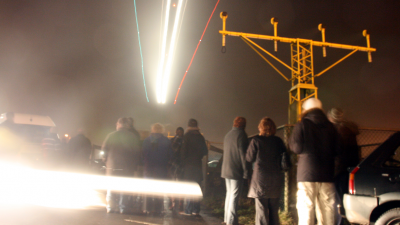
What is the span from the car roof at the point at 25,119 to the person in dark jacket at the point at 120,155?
664 centimetres

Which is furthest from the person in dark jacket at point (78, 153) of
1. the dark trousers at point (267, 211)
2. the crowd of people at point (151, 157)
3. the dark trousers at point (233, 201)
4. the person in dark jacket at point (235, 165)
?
the dark trousers at point (267, 211)

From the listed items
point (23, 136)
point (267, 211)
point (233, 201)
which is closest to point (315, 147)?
point (267, 211)

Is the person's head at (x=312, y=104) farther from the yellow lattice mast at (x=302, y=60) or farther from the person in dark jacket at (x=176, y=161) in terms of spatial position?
the yellow lattice mast at (x=302, y=60)

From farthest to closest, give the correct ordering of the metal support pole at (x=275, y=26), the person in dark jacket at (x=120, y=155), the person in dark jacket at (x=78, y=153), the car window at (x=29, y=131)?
the metal support pole at (x=275, y=26), the car window at (x=29, y=131), the person in dark jacket at (x=78, y=153), the person in dark jacket at (x=120, y=155)

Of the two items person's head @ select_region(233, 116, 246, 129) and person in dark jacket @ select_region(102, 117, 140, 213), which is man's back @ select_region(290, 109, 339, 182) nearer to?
person's head @ select_region(233, 116, 246, 129)

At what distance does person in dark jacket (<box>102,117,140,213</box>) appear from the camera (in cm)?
622

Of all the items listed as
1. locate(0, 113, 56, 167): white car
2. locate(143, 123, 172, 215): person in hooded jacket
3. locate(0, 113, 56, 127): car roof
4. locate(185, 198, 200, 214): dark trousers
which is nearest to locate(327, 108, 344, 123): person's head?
locate(185, 198, 200, 214): dark trousers

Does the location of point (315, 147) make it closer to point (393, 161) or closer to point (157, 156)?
point (393, 161)

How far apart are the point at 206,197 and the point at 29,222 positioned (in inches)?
183

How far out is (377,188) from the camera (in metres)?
3.74

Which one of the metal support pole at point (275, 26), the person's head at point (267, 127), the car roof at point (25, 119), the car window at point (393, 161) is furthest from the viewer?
the metal support pole at point (275, 26)

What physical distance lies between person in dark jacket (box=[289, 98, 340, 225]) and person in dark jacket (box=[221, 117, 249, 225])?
1.24m

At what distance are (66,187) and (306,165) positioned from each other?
24.1ft

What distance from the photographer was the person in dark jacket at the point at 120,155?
20.4 feet
